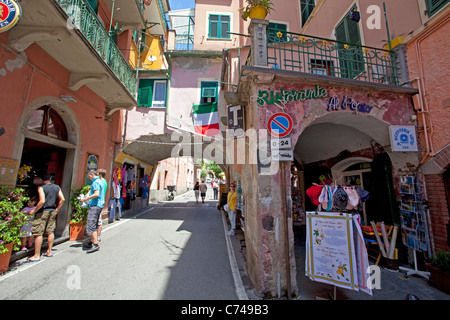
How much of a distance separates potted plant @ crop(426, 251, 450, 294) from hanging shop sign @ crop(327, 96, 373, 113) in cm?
299

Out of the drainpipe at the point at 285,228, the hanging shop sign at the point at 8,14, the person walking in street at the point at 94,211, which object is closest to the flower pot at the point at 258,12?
the drainpipe at the point at 285,228

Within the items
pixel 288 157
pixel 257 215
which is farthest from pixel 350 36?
pixel 257 215

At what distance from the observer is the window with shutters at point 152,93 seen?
10384 millimetres

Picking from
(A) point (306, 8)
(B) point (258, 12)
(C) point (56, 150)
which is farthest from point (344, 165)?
(C) point (56, 150)

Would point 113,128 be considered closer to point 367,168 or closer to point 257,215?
point 257,215

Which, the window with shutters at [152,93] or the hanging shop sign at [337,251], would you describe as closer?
the hanging shop sign at [337,251]

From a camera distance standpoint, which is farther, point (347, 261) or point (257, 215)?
point (257, 215)

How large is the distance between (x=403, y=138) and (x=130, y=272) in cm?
644

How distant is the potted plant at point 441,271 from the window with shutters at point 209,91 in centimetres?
927

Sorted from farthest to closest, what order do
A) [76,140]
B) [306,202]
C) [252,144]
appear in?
[306,202]
[76,140]
[252,144]

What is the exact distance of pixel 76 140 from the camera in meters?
6.69

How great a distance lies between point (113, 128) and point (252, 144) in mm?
7818

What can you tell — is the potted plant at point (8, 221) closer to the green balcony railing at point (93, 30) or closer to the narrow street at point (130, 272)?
the narrow street at point (130, 272)

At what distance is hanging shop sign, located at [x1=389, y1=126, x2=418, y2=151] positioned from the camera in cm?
438
